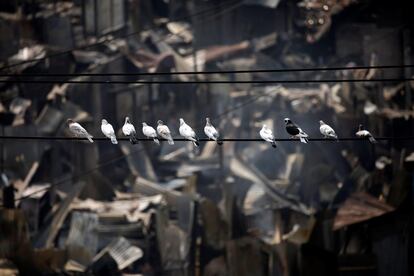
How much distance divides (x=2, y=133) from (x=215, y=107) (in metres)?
12.7

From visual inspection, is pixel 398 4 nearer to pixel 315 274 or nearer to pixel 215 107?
pixel 215 107

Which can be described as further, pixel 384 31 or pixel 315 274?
pixel 384 31

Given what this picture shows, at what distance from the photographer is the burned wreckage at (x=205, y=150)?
Result: 25.9 metres

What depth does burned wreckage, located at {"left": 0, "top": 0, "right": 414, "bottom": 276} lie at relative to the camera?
25.9 meters

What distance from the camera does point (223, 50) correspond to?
4981 cm

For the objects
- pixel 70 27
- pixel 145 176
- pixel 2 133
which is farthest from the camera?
pixel 70 27

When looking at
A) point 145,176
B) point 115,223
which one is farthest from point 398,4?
point 115,223

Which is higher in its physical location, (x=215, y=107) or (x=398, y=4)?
(x=398, y=4)

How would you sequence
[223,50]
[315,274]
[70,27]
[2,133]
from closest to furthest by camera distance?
[315,274] → [2,133] → [70,27] → [223,50]

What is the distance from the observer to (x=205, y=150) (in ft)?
139

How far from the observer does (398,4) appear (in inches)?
1567

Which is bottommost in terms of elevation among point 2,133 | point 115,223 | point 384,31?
point 115,223

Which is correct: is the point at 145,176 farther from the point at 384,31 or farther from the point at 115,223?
the point at 384,31

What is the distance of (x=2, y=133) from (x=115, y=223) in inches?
236
